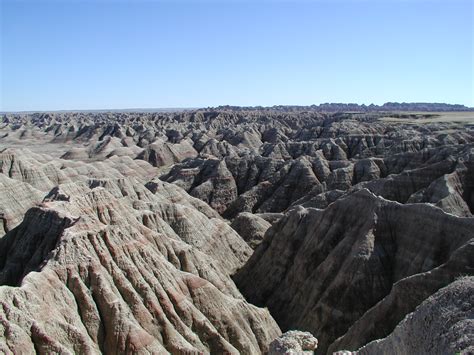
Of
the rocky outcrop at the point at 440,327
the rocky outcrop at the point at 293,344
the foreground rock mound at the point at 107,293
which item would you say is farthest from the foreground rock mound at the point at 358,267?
the rocky outcrop at the point at 440,327

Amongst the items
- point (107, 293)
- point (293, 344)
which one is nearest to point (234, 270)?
point (107, 293)

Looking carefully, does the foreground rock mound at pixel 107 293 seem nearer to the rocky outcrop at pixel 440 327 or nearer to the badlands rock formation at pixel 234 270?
the badlands rock formation at pixel 234 270

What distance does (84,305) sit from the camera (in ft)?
84.9

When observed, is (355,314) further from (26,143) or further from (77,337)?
(26,143)

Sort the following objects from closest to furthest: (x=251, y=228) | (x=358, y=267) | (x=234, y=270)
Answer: (x=358, y=267)
(x=234, y=270)
(x=251, y=228)

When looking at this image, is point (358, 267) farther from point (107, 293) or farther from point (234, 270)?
point (107, 293)

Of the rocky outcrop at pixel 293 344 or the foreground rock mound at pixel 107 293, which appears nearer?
the rocky outcrop at pixel 293 344

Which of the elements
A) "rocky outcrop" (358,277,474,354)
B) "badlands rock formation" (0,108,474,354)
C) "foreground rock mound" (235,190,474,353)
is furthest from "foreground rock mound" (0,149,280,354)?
"rocky outcrop" (358,277,474,354)

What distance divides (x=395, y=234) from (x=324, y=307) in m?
7.34

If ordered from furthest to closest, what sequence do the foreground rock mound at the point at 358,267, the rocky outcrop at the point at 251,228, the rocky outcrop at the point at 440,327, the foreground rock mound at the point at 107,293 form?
the rocky outcrop at the point at 251,228 → the foreground rock mound at the point at 358,267 → the foreground rock mound at the point at 107,293 → the rocky outcrop at the point at 440,327

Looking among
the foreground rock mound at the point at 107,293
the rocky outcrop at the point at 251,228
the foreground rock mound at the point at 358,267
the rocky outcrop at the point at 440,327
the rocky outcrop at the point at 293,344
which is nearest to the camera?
the rocky outcrop at the point at 440,327

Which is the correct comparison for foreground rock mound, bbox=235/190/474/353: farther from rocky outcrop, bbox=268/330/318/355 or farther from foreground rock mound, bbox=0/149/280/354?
rocky outcrop, bbox=268/330/318/355

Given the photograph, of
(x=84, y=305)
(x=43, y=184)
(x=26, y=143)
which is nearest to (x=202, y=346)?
(x=84, y=305)

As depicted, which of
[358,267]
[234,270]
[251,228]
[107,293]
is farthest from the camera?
[251,228]
